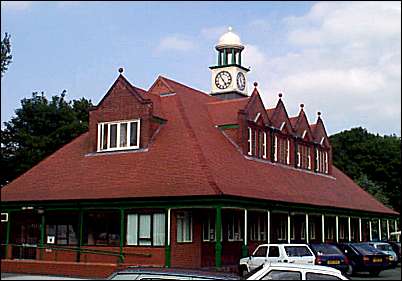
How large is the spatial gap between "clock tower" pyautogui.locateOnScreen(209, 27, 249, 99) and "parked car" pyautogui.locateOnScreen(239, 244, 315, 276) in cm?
1975

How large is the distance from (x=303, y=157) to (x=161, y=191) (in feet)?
54.4

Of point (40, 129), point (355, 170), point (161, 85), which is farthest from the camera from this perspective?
point (355, 170)

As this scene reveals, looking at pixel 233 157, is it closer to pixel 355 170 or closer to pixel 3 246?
pixel 3 246

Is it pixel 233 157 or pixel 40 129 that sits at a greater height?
pixel 40 129

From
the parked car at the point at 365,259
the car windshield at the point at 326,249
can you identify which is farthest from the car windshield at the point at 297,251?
the parked car at the point at 365,259

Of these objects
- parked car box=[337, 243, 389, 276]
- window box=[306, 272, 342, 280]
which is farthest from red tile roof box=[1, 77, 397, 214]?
window box=[306, 272, 342, 280]

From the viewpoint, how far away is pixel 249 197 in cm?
2877

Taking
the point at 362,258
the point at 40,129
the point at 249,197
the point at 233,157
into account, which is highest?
the point at 40,129

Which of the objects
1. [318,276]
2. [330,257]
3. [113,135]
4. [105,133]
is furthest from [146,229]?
[318,276]

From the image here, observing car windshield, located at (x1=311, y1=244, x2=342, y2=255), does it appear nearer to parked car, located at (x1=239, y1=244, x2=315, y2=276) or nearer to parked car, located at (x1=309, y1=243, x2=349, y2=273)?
parked car, located at (x1=309, y1=243, x2=349, y2=273)

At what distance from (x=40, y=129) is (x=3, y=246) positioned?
17.6 meters

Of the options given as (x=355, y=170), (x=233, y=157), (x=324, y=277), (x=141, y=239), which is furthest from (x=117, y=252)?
(x=355, y=170)

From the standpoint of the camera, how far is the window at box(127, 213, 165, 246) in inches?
1145

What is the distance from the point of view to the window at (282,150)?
39062mm
